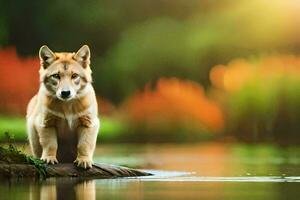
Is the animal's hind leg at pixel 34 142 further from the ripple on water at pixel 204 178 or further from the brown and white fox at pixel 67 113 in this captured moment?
the ripple on water at pixel 204 178

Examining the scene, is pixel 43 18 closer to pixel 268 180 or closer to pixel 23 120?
pixel 23 120

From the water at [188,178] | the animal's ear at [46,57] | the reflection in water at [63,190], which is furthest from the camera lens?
the animal's ear at [46,57]

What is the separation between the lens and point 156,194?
6746mm

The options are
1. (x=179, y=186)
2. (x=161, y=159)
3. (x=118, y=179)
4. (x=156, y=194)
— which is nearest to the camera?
(x=156, y=194)

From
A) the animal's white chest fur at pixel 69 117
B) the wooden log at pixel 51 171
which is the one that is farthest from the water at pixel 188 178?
the animal's white chest fur at pixel 69 117

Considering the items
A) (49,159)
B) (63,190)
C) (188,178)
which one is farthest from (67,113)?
(188,178)

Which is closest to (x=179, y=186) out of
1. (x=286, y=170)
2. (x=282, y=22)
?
(x=286, y=170)

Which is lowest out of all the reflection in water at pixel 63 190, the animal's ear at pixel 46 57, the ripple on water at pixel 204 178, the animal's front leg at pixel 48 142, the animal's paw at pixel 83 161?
the reflection in water at pixel 63 190

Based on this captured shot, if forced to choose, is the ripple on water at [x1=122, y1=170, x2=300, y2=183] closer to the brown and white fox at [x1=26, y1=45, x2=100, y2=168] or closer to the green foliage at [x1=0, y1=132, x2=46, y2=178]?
the brown and white fox at [x1=26, y1=45, x2=100, y2=168]

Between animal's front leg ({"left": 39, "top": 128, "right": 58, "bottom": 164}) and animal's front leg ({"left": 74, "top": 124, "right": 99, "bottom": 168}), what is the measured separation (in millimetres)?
177

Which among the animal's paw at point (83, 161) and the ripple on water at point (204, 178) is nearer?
the animal's paw at point (83, 161)

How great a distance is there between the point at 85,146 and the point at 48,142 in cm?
27

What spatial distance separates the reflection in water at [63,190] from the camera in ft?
21.4

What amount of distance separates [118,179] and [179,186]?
67 centimetres
